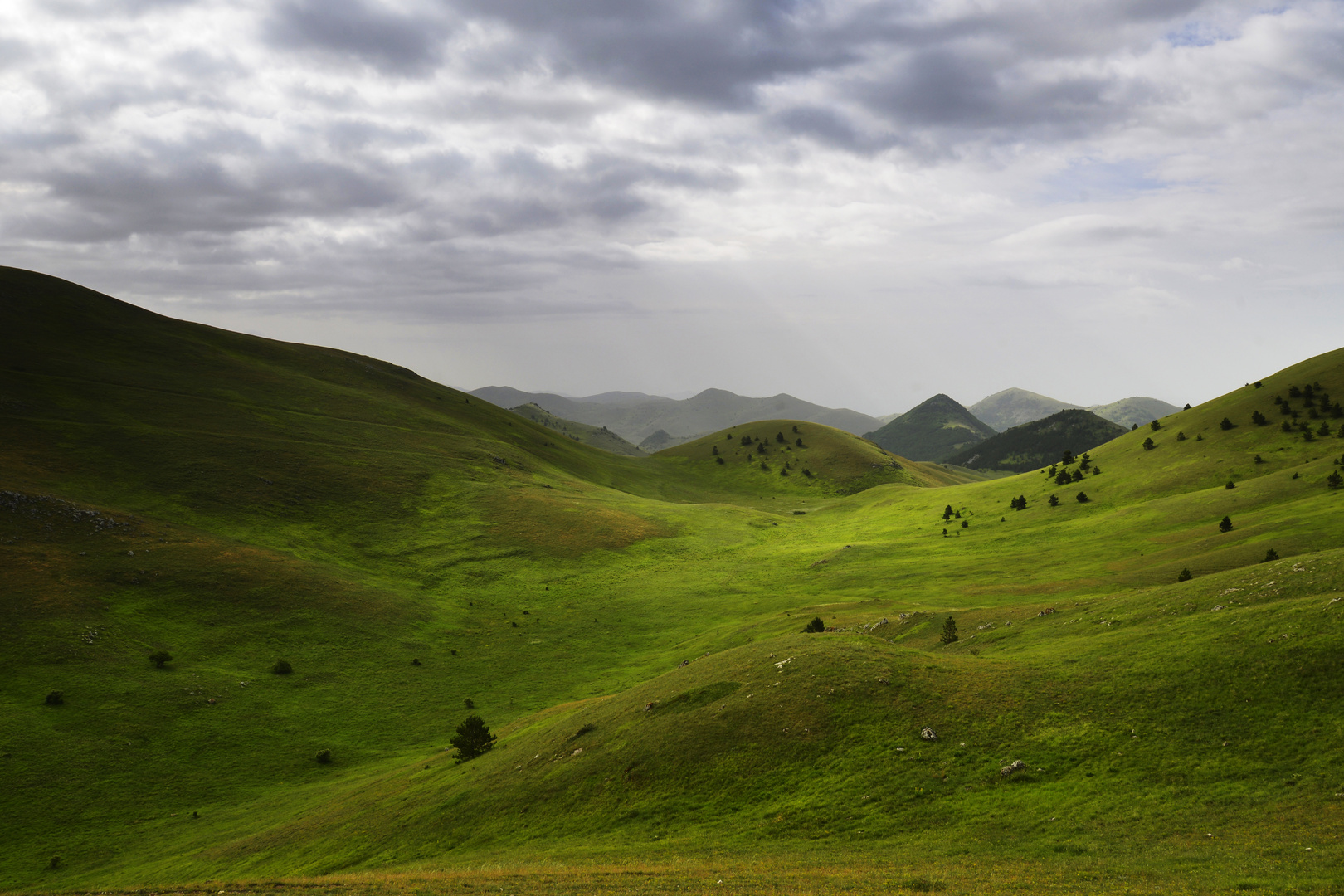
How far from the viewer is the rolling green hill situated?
934 inches

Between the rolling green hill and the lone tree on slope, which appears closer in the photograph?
the rolling green hill

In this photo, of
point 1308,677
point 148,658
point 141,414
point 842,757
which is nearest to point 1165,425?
point 1308,677

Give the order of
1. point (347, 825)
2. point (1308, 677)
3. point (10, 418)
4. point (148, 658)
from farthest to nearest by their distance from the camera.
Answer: point (10, 418), point (148, 658), point (347, 825), point (1308, 677)

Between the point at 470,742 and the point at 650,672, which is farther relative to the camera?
the point at 650,672

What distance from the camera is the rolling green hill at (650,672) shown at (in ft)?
77.8

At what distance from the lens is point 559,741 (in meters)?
37.8

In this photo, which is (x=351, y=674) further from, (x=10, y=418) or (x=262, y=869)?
(x=10, y=418)

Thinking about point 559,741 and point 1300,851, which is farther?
point 559,741

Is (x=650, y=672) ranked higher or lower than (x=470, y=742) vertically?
lower

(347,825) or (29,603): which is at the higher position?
(29,603)

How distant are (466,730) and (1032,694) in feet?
110

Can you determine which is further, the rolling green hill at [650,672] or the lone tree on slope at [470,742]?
the lone tree on slope at [470,742]

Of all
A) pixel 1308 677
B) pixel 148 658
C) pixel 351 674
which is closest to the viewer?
pixel 1308 677

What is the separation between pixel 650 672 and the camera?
6538 centimetres
